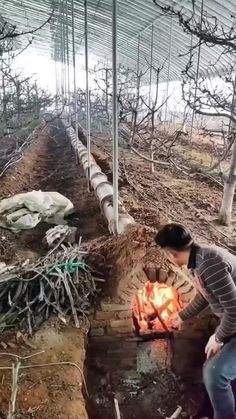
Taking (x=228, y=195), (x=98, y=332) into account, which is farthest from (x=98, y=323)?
(x=228, y=195)

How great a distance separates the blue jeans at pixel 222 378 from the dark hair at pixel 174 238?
833 mm

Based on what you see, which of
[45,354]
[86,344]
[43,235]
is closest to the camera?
[45,354]

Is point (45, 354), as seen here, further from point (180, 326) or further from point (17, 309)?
point (180, 326)

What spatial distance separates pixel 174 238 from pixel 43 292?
77.9 inches

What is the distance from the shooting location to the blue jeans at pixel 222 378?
113 inches

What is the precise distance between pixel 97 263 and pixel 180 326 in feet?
3.71

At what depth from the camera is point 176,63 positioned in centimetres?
1878

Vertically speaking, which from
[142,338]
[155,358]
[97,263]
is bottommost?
[155,358]

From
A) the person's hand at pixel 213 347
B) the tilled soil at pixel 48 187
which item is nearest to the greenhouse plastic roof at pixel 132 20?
the tilled soil at pixel 48 187

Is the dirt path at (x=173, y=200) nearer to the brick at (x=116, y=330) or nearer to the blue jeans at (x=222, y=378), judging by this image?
the brick at (x=116, y=330)

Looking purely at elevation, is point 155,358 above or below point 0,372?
below

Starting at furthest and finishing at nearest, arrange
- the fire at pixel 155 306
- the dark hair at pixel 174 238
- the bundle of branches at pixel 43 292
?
the fire at pixel 155 306, the bundle of branches at pixel 43 292, the dark hair at pixel 174 238

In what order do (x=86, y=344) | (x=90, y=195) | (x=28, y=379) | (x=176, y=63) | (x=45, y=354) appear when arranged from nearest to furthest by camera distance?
(x=28, y=379) < (x=45, y=354) < (x=86, y=344) < (x=90, y=195) < (x=176, y=63)

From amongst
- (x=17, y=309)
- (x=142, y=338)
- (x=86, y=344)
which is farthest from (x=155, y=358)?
(x=17, y=309)
